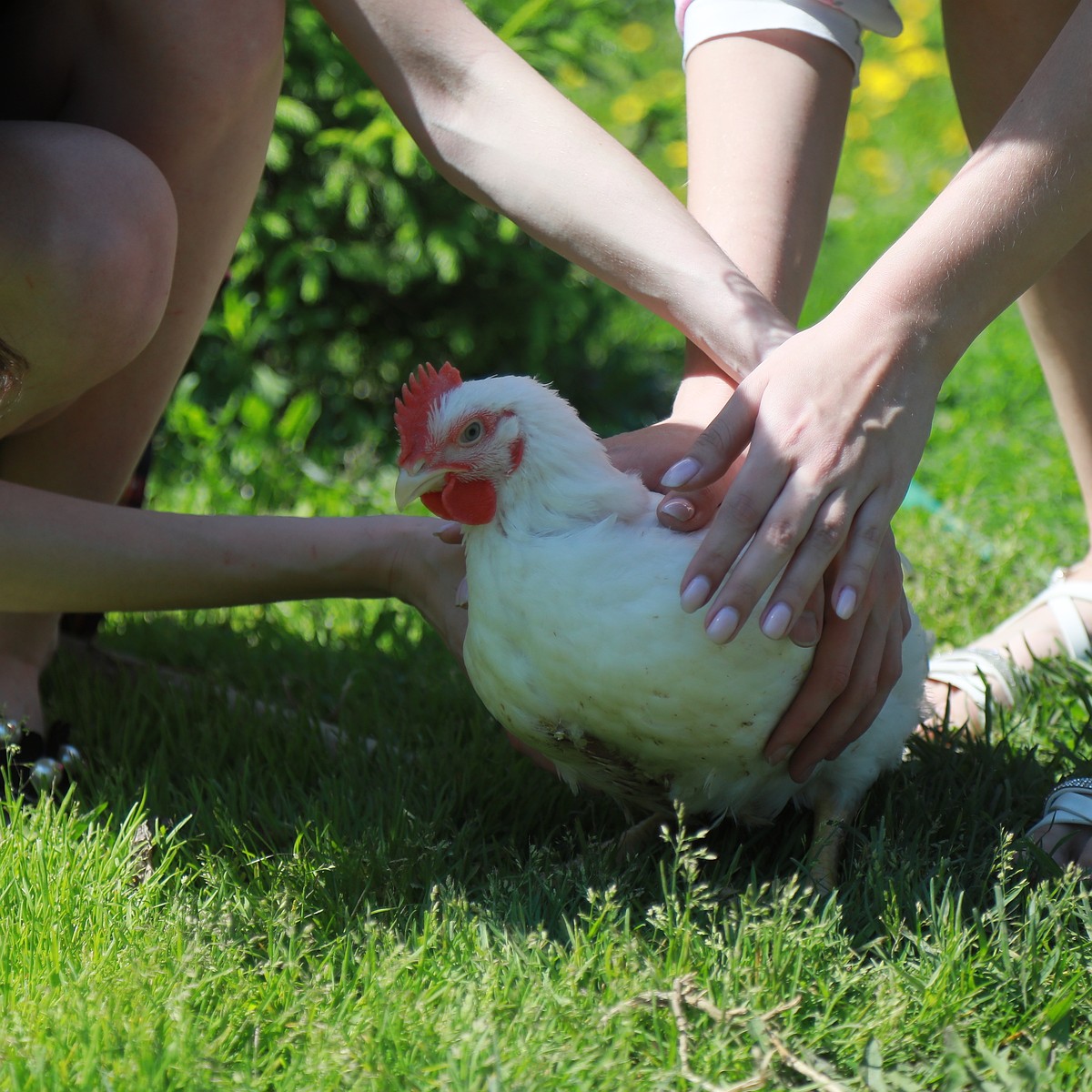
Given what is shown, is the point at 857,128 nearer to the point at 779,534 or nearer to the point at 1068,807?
the point at 1068,807

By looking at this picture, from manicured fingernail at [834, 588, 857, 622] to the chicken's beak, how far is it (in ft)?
1.70

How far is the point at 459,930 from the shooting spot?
1.43 m

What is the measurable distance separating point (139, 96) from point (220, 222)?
0.76 feet

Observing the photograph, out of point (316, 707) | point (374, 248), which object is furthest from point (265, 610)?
point (374, 248)

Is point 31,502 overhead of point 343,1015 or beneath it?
overhead

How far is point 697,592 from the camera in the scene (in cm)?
137

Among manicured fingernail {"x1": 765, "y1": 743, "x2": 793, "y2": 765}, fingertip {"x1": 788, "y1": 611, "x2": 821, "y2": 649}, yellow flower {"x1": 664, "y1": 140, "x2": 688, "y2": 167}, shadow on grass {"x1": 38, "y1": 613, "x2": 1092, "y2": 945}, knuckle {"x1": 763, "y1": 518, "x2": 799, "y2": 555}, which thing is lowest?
shadow on grass {"x1": 38, "y1": 613, "x2": 1092, "y2": 945}

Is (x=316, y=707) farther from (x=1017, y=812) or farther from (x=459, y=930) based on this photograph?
(x=1017, y=812)

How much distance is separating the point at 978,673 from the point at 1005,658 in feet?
0.51

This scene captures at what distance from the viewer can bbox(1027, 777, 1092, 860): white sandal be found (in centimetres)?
160

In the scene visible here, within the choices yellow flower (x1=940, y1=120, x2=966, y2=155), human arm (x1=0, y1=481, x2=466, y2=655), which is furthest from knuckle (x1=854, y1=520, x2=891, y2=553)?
yellow flower (x1=940, y1=120, x2=966, y2=155)

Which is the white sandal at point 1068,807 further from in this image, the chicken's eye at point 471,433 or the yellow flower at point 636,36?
the yellow flower at point 636,36

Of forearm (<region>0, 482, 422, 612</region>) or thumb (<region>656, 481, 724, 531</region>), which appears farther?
forearm (<region>0, 482, 422, 612</region>)

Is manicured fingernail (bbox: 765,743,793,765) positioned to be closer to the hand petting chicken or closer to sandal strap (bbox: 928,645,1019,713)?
the hand petting chicken
